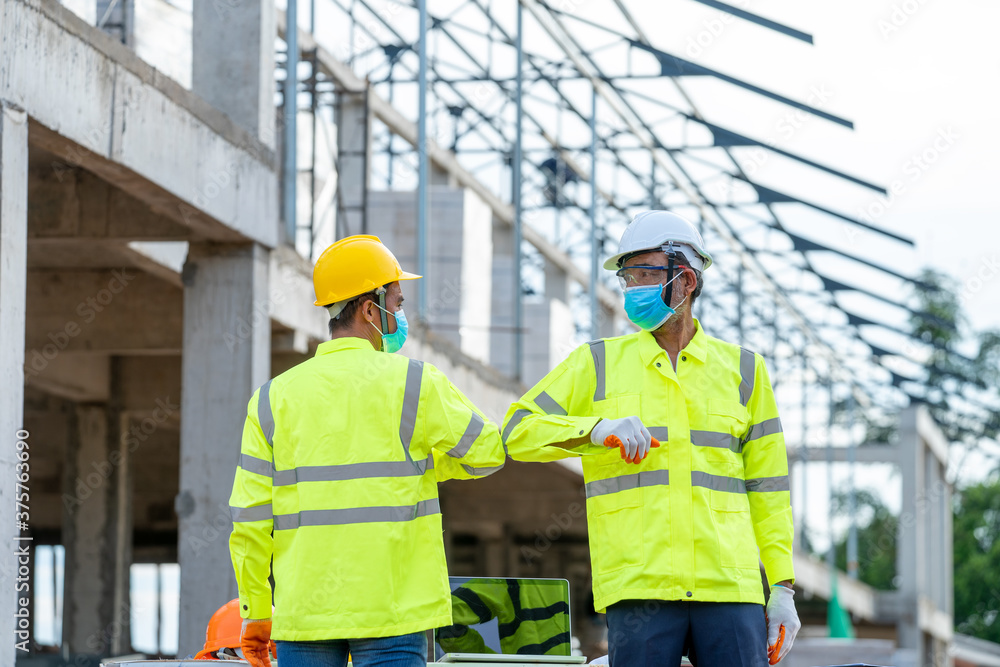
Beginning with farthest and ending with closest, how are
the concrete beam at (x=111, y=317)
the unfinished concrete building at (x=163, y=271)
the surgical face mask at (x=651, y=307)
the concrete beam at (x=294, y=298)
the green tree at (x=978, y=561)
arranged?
the green tree at (x=978, y=561) → the concrete beam at (x=111, y=317) → the concrete beam at (x=294, y=298) → the unfinished concrete building at (x=163, y=271) → the surgical face mask at (x=651, y=307)

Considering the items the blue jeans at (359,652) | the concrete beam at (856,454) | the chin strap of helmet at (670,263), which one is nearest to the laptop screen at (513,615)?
the blue jeans at (359,652)

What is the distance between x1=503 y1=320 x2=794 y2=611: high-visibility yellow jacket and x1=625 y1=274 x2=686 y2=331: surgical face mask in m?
0.06

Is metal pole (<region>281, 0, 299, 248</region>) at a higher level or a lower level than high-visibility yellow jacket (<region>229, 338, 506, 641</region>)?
higher

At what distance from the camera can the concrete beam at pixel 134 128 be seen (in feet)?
25.1

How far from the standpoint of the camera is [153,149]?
9180 millimetres

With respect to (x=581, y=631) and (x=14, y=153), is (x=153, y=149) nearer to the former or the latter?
(x=14, y=153)

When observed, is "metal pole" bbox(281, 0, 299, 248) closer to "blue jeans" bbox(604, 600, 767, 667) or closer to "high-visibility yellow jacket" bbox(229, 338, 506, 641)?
"high-visibility yellow jacket" bbox(229, 338, 506, 641)

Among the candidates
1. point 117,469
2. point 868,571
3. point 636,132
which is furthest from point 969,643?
point 117,469

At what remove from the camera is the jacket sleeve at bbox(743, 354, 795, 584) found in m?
4.61

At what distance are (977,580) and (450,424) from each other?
5435cm

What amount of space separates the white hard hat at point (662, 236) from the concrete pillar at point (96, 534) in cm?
1334

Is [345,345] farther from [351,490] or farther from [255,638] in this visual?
[255,638]

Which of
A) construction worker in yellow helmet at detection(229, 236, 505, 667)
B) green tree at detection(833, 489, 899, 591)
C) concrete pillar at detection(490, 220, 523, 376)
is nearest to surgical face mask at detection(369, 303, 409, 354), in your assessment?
construction worker in yellow helmet at detection(229, 236, 505, 667)

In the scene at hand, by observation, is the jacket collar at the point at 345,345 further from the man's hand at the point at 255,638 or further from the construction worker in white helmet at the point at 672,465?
the man's hand at the point at 255,638
